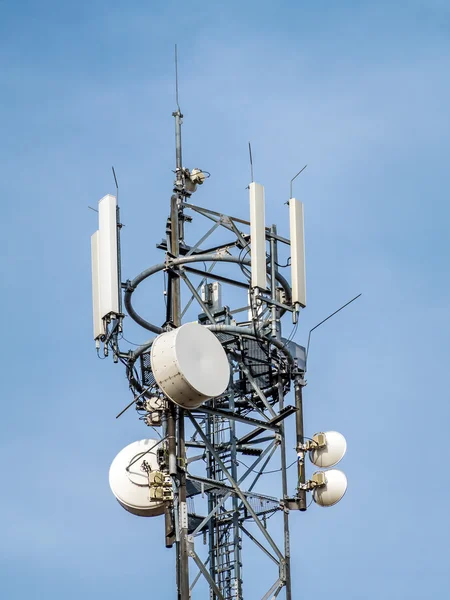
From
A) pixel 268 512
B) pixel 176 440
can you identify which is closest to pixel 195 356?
pixel 176 440

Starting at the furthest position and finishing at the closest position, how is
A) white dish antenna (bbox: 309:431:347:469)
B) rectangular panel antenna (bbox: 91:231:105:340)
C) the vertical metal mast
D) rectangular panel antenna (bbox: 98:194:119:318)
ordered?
white dish antenna (bbox: 309:431:347:469) < rectangular panel antenna (bbox: 91:231:105:340) < rectangular panel antenna (bbox: 98:194:119:318) < the vertical metal mast

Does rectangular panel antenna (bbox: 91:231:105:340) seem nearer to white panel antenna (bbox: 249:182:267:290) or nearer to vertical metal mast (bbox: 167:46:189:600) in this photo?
vertical metal mast (bbox: 167:46:189:600)

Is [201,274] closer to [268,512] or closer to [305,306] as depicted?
[305,306]

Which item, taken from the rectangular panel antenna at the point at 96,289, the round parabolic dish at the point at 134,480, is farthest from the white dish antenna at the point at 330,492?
the rectangular panel antenna at the point at 96,289

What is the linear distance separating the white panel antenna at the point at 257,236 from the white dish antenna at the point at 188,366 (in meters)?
2.14

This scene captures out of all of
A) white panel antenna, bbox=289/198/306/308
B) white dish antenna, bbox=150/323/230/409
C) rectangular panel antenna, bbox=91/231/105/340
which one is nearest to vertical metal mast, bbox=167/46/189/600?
white dish antenna, bbox=150/323/230/409

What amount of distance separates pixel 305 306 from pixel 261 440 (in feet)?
15.3

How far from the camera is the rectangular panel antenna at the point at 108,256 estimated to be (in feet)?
173

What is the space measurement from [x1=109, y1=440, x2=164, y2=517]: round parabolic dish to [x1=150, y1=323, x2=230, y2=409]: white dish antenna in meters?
2.85

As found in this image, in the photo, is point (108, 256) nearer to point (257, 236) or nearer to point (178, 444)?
point (257, 236)

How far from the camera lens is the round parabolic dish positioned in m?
53.2

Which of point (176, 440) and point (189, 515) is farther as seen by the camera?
point (189, 515)

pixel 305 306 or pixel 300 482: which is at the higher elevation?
pixel 305 306

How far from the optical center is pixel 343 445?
5569 cm
